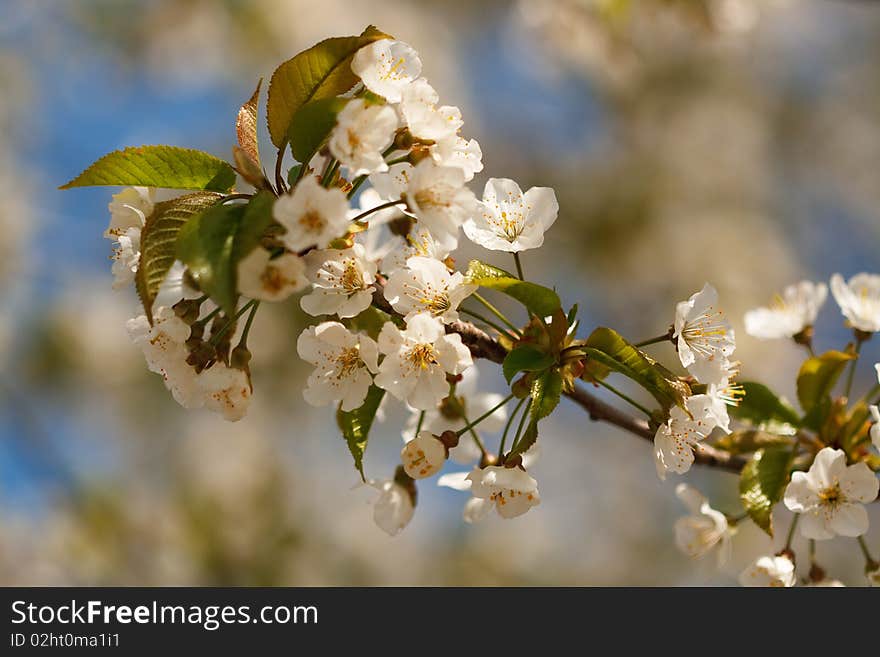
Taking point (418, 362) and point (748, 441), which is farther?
point (748, 441)

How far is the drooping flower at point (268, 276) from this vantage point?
0.94m

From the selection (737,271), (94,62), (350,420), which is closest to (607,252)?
(737,271)

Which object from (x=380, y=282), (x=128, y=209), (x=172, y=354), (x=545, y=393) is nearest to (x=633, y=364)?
(x=545, y=393)

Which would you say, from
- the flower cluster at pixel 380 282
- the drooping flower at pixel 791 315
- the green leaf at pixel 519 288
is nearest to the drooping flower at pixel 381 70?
the flower cluster at pixel 380 282

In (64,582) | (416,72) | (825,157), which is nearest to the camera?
(416,72)

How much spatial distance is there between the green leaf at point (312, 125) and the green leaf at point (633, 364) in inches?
17.0

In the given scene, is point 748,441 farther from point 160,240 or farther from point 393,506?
point 160,240

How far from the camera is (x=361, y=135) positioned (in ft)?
3.30

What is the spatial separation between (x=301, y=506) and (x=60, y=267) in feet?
8.54

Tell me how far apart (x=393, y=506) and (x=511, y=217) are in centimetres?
48

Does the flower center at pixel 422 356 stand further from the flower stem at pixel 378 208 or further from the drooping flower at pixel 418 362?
the flower stem at pixel 378 208

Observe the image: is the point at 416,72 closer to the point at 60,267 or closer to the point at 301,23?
the point at 301,23

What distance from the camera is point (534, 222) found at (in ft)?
4.10

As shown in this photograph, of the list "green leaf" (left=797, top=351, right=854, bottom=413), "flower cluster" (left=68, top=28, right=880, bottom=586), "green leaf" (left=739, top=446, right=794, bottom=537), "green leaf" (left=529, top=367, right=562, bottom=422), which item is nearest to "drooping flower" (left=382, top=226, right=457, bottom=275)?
"flower cluster" (left=68, top=28, right=880, bottom=586)
